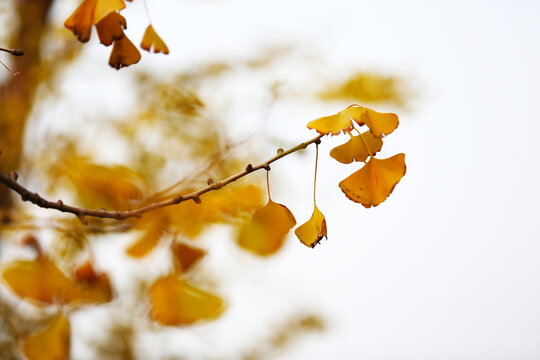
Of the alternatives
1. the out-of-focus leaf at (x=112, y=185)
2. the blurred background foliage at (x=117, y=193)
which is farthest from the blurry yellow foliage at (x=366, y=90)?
the out-of-focus leaf at (x=112, y=185)

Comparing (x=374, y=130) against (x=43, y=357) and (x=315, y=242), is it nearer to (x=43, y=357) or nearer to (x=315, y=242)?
(x=315, y=242)

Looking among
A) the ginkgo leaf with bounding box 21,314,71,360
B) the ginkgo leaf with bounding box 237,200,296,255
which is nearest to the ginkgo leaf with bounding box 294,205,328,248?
the ginkgo leaf with bounding box 237,200,296,255

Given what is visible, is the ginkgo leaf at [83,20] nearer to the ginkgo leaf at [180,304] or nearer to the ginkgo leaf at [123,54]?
the ginkgo leaf at [123,54]

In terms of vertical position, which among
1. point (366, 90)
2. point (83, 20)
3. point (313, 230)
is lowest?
point (313, 230)

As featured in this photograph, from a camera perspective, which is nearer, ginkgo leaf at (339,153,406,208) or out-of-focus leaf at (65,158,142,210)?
ginkgo leaf at (339,153,406,208)

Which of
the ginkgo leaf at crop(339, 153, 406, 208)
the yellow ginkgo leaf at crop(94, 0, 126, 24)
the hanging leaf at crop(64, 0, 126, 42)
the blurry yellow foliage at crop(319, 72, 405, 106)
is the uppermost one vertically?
the blurry yellow foliage at crop(319, 72, 405, 106)

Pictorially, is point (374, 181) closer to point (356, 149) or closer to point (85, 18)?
point (356, 149)

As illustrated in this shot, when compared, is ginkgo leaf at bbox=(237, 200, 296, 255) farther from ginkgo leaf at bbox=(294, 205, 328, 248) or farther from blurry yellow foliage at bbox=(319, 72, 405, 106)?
blurry yellow foliage at bbox=(319, 72, 405, 106)

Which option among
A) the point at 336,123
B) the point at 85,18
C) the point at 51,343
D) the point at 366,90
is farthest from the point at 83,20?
the point at 366,90
